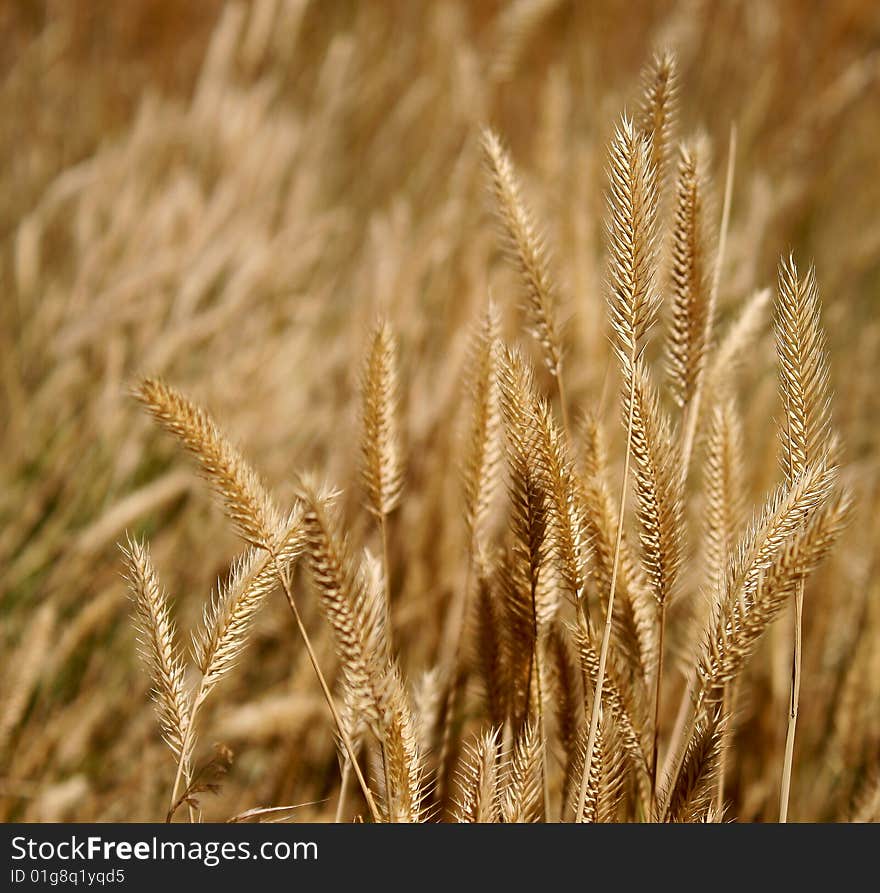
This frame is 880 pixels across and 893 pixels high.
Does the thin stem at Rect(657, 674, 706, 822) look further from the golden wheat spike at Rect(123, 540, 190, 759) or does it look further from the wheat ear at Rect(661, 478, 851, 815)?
the golden wheat spike at Rect(123, 540, 190, 759)

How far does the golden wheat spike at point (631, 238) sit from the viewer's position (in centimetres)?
70

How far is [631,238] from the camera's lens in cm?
71

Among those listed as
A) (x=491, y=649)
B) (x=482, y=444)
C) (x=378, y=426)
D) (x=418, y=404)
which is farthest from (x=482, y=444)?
(x=418, y=404)

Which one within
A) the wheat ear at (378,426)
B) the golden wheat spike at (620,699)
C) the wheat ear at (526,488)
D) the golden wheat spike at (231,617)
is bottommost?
the golden wheat spike at (620,699)

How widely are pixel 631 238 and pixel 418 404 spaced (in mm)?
1132

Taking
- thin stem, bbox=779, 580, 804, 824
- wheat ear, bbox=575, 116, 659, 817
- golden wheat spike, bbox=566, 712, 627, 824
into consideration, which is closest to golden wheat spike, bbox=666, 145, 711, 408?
wheat ear, bbox=575, 116, 659, 817

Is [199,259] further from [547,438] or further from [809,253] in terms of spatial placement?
[809,253]

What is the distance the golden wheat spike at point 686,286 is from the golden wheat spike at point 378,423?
0.29 metres

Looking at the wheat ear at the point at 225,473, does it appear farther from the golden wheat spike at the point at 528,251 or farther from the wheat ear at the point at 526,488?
the golden wheat spike at the point at 528,251

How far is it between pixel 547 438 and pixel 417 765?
12.2 inches

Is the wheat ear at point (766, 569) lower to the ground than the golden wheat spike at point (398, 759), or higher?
higher

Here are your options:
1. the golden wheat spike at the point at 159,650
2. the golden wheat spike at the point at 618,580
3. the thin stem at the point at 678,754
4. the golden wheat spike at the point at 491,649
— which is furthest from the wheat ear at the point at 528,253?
the golden wheat spike at the point at 159,650

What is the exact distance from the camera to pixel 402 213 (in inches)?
84.2

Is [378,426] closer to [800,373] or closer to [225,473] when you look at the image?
[225,473]
